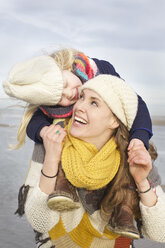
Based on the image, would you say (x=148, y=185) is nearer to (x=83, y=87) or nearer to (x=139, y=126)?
(x=139, y=126)

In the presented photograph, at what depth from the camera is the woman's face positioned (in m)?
2.30

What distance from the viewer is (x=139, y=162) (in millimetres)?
2166

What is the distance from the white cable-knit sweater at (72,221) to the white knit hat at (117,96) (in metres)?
0.56

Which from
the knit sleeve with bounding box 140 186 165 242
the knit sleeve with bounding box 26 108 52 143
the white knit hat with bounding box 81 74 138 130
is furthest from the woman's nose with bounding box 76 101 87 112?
the knit sleeve with bounding box 140 186 165 242

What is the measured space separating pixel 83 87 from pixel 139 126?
0.43 metres

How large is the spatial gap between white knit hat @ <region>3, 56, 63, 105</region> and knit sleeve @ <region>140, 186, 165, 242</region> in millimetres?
914

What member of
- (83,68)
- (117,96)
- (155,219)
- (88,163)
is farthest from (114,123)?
(155,219)

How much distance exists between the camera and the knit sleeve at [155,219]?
7.65 ft

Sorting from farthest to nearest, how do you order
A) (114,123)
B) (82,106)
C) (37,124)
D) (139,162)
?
(37,124), (114,123), (82,106), (139,162)

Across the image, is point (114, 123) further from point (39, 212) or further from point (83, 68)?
point (39, 212)

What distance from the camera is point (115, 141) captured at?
7.94ft

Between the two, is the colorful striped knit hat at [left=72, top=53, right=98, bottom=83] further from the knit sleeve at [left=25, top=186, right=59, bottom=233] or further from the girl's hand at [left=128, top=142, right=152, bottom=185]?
the knit sleeve at [left=25, top=186, right=59, bottom=233]

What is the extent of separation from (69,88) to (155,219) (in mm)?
1011

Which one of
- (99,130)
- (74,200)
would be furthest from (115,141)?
A: (74,200)
